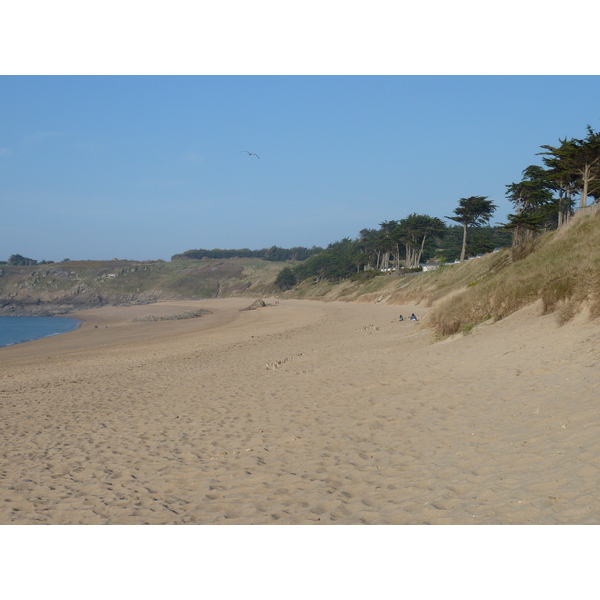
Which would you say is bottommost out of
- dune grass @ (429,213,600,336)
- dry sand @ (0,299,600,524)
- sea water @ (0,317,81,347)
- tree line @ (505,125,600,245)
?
sea water @ (0,317,81,347)

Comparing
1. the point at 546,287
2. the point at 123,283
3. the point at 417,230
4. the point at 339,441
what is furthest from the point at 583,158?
the point at 123,283

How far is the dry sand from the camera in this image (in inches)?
181

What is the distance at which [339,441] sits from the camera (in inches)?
258

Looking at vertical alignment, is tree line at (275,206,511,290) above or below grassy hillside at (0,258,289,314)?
above

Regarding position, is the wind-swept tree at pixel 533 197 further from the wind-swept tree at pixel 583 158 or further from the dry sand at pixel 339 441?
the dry sand at pixel 339 441

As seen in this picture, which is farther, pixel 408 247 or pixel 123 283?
pixel 123 283

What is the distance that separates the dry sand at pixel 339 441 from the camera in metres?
4.59

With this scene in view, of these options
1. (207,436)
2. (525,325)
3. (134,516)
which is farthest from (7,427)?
(525,325)

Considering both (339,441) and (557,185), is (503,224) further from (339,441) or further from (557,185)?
(339,441)

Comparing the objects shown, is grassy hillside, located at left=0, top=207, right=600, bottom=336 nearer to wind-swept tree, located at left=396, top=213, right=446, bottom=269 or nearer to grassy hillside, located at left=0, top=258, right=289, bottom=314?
grassy hillside, located at left=0, top=258, right=289, bottom=314

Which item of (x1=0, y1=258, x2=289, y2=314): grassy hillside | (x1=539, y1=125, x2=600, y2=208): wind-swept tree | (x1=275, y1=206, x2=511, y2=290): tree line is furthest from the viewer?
(x1=0, y1=258, x2=289, y2=314): grassy hillside

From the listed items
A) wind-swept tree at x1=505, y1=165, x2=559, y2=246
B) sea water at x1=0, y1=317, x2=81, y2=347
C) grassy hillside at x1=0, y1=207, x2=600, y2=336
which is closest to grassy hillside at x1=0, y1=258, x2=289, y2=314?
grassy hillside at x1=0, y1=207, x2=600, y2=336

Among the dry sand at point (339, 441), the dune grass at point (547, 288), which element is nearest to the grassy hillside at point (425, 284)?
the dune grass at point (547, 288)

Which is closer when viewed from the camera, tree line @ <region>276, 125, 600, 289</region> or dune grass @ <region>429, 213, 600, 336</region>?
dune grass @ <region>429, 213, 600, 336</region>
